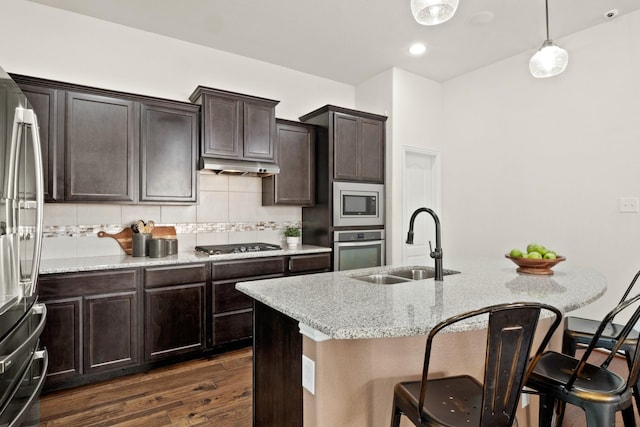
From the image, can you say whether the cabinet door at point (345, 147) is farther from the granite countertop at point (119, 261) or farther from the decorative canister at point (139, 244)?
the decorative canister at point (139, 244)

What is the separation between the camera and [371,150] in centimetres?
420

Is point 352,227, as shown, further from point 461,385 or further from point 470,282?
point 461,385

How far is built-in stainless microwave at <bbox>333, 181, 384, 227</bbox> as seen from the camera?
3.90 metres

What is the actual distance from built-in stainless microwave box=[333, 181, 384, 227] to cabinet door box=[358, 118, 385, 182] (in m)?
0.12

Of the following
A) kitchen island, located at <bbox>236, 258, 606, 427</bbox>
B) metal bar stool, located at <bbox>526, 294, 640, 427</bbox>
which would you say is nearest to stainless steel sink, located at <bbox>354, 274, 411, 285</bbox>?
kitchen island, located at <bbox>236, 258, 606, 427</bbox>

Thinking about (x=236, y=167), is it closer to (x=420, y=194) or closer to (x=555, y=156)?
(x=420, y=194)

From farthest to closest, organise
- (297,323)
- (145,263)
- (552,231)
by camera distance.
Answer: (552,231)
(145,263)
(297,323)

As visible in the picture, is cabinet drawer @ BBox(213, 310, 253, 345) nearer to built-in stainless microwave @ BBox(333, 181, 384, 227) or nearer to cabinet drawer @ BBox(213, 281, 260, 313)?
cabinet drawer @ BBox(213, 281, 260, 313)

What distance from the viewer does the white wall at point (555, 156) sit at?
3188 millimetres

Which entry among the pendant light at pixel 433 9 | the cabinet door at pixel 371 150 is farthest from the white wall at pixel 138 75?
the pendant light at pixel 433 9

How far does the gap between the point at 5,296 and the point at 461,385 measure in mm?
1809

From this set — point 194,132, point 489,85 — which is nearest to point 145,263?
point 194,132

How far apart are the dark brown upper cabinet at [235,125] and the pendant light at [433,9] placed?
6.70 ft

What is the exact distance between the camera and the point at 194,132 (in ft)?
10.7
